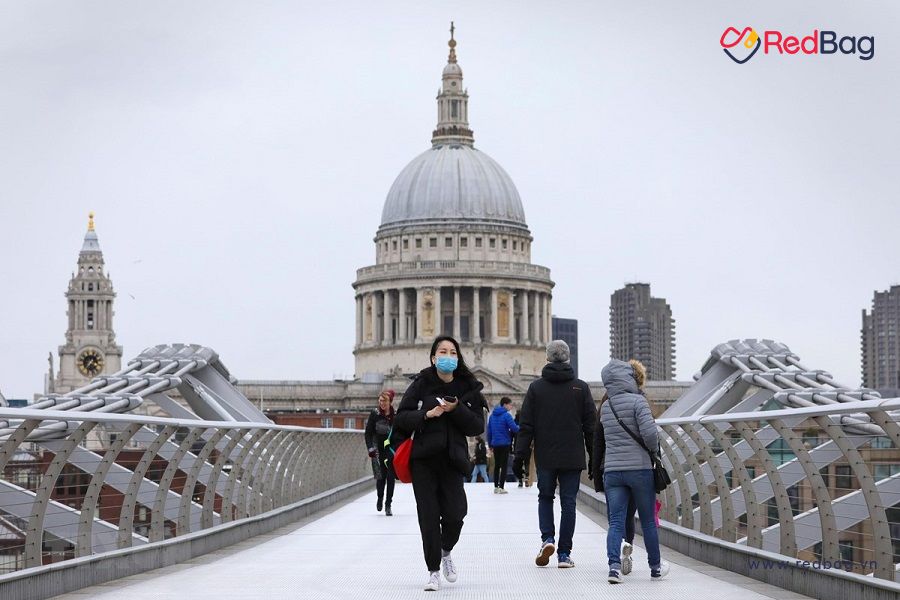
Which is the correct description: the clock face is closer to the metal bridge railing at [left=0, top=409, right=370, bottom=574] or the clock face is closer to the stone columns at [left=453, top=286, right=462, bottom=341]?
the stone columns at [left=453, top=286, right=462, bottom=341]

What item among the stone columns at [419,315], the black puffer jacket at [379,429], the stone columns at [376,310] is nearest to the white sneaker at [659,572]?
the black puffer jacket at [379,429]

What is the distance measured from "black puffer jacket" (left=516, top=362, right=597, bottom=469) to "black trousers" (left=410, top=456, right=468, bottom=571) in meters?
1.32

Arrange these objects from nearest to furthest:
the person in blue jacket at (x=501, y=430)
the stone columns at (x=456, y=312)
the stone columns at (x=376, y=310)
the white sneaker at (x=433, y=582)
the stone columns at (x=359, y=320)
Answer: the white sneaker at (x=433, y=582), the person in blue jacket at (x=501, y=430), the stone columns at (x=456, y=312), the stone columns at (x=376, y=310), the stone columns at (x=359, y=320)

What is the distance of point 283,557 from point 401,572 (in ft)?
6.95

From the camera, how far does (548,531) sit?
1684cm

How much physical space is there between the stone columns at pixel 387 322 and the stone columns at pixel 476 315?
7.03m

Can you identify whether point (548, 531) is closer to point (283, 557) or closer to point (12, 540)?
point (283, 557)

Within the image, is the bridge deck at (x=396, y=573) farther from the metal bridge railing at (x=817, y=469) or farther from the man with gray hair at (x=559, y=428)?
the man with gray hair at (x=559, y=428)

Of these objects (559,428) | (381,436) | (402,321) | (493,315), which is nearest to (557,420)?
(559,428)

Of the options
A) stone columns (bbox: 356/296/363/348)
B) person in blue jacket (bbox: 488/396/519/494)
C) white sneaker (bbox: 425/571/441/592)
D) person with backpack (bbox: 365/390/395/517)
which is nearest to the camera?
white sneaker (bbox: 425/571/441/592)

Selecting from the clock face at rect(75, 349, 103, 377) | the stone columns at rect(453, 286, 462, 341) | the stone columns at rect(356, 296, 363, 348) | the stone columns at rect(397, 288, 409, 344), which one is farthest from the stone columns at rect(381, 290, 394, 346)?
the clock face at rect(75, 349, 103, 377)

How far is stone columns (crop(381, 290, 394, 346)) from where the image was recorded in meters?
163

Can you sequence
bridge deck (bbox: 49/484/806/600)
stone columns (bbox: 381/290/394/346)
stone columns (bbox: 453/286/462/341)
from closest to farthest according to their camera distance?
bridge deck (bbox: 49/484/806/600) → stone columns (bbox: 381/290/394/346) → stone columns (bbox: 453/286/462/341)

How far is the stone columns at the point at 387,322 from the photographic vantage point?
536 feet
